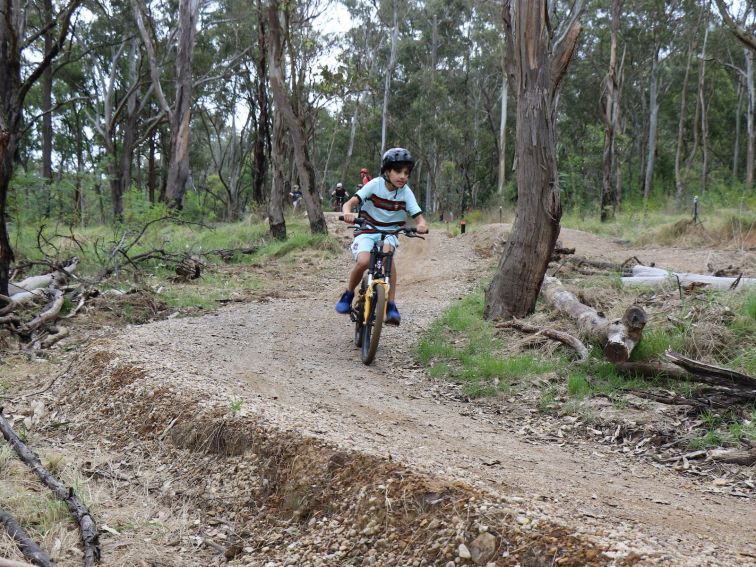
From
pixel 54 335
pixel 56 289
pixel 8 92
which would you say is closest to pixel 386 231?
pixel 54 335

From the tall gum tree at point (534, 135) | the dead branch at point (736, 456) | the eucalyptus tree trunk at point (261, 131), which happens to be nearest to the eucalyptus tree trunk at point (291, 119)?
the eucalyptus tree trunk at point (261, 131)

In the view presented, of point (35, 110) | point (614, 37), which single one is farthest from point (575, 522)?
point (35, 110)

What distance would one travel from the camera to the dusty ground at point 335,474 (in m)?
2.96

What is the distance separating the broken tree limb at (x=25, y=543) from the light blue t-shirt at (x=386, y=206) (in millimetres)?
4238

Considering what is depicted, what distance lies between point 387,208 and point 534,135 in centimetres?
199

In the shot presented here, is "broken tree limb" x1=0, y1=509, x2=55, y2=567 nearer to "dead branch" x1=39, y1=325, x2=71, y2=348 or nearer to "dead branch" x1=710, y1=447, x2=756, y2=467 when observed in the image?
"dead branch" x1=710, y1=447, x2=756, y2=467

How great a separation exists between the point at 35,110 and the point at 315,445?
118ft

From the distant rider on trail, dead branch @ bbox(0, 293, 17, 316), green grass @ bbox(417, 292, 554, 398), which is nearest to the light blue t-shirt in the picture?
green grass @ bbox(417, 292, 554, 398)

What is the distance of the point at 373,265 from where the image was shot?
21.4 feet

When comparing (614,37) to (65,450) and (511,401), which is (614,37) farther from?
(65,450)

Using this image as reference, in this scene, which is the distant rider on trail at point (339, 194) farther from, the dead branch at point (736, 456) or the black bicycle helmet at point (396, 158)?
the dead branch at point (736, 456)

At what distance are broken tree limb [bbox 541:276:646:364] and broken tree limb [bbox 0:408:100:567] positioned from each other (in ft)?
13.3

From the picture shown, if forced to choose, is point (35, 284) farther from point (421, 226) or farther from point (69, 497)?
point (69, 497)

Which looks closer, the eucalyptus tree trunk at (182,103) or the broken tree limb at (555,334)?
the broken tree limb at (555,334)
